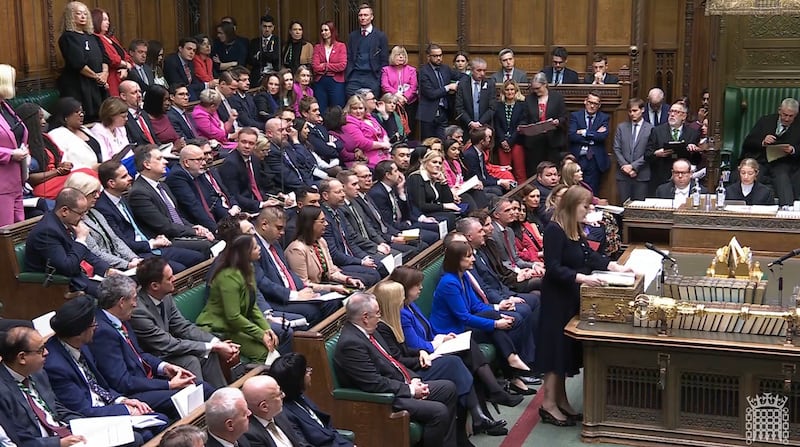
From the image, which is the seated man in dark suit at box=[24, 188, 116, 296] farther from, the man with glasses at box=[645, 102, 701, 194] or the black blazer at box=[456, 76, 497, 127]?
the man with glasses at box=[645, 102, 701, 194]

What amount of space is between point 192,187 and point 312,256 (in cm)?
119

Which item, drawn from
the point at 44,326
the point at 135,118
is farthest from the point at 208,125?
the point at 44,326

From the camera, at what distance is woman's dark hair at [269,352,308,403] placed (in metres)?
5.75

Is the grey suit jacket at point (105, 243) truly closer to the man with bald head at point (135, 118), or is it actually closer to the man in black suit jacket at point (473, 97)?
the man with bald head at point (135, 118)

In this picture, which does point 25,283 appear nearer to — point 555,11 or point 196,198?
point 196,198

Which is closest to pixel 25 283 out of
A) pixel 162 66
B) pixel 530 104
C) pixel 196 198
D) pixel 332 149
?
pixel 196 198

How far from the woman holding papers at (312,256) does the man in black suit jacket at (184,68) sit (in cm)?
467

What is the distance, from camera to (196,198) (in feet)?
28.5

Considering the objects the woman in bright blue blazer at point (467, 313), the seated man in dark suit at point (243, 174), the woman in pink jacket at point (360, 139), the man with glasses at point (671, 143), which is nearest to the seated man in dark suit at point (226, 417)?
the woman in bright blue blazer at point (467, 313)

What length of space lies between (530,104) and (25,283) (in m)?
6.99

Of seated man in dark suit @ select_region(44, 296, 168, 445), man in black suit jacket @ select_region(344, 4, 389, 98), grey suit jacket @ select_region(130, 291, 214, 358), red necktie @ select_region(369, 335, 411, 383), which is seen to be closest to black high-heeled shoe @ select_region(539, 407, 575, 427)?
red necktie @ select_region(369, 335, 411, 383)

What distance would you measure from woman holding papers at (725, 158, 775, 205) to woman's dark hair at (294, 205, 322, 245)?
4051mm

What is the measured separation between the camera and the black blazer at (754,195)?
1005 cm

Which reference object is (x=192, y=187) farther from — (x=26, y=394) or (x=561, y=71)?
(x=561, y=71)
